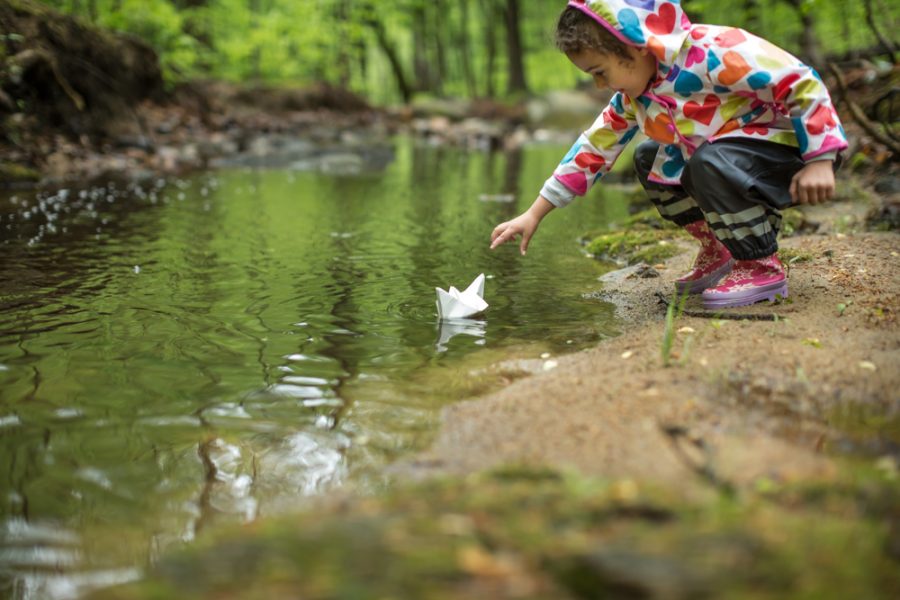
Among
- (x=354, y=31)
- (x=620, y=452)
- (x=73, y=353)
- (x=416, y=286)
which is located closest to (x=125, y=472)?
(x=73, y=353)

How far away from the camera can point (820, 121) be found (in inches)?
98.9

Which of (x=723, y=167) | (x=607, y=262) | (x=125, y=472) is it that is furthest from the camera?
(x=607, y=262)

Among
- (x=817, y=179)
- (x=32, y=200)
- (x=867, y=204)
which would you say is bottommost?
(x=32, y=200)

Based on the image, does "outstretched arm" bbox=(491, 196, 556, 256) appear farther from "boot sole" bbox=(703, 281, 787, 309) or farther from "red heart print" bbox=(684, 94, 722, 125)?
"boot sole" bbox=(703, 281, 787, 309)

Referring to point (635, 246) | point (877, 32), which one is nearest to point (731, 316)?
point (635, 246)

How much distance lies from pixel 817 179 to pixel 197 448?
2124 mm

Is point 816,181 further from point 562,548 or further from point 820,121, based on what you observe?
point 562,548

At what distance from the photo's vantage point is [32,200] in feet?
20.2

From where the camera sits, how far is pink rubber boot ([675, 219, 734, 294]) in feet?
10.6

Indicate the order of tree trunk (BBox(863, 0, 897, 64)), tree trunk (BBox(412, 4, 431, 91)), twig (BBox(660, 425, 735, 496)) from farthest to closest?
tree trunk (BBox(412, 4, 431, 91))
tree trunk (BBox(863, 0, 897, 64))
twig (BBox(660, 425, 735, 496))

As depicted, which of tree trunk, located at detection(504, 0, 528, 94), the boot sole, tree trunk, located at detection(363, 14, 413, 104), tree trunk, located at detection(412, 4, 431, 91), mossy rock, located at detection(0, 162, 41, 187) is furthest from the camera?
tree trunk, located at detection(412, 4, 431, 91)

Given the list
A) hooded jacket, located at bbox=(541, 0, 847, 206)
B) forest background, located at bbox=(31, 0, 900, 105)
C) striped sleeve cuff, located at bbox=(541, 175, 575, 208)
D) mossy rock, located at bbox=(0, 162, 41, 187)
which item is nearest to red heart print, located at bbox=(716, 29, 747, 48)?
hooded jacket, located at bbox=(541, 0, 847, 206)

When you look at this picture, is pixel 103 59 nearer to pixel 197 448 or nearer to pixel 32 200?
pixel 32 200

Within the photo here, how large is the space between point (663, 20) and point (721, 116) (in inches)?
16.2
